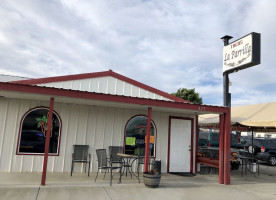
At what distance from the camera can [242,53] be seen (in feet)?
30.0

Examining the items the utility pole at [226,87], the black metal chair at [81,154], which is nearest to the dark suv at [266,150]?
the utility pole at [226,87]

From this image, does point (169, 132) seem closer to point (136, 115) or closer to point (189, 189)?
point (136, 115)

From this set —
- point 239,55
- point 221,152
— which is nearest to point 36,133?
point 221,152

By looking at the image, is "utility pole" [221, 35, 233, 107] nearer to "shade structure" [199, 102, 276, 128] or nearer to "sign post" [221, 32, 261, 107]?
"sign post" [221, 32, 261, 107]

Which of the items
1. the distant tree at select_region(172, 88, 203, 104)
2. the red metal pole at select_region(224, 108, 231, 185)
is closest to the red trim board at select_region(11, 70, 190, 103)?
the red metal pole at select_region(224, 108, 231, 185)

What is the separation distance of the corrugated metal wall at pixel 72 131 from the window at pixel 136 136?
0.20 m

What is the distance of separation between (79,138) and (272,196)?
6174mm

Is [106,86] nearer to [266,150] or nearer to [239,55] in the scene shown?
[239,55]

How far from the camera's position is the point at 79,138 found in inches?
336

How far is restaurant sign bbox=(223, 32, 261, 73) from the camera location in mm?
8703

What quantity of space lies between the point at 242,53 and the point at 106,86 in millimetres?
5252

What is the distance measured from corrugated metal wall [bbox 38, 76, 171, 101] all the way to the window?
0.98 metres

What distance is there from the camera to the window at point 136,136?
357 inches

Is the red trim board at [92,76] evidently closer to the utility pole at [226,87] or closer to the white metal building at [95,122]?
the white metal building at [95,122]
